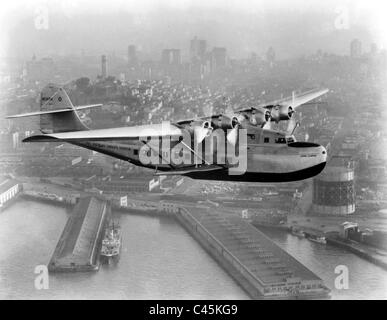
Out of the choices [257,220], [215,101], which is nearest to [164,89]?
[215,101]

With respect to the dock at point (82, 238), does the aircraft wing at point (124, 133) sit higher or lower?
higher

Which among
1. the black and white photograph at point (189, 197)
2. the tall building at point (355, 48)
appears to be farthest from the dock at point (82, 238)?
the tall building at point (355, 48)

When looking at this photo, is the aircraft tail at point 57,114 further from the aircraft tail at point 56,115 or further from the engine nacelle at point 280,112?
the engine nacelle at point 280,112

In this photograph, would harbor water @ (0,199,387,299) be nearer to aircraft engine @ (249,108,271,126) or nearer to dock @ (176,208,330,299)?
dock @ (176,208,330,299)

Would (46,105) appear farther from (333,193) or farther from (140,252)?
(333,193)

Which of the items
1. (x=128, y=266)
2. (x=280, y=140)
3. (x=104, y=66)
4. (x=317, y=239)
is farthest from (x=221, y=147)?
(x=104, y=66)
